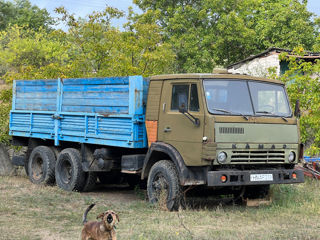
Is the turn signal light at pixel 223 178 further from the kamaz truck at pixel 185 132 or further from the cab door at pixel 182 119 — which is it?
the cab door at pixel 182 119

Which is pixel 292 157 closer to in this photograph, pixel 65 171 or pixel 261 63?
pixel 65 171

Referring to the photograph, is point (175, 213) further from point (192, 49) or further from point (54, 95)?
point (192, 49)

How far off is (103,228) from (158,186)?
352cm

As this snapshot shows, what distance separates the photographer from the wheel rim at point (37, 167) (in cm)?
1287

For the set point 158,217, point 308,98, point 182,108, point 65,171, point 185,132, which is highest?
point 308,98

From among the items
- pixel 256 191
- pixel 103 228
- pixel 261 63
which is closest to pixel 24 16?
pixel 261 63

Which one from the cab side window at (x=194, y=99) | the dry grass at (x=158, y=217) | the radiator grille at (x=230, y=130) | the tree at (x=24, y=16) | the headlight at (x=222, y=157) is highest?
the tree at (x=24, y=16)

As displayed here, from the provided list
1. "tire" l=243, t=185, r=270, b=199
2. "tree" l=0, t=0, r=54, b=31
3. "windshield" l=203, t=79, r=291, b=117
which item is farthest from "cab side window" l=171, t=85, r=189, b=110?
"tree" l=0, t=0, r=54, b=31

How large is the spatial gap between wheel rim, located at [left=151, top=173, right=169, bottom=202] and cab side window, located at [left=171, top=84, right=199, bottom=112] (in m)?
1.21

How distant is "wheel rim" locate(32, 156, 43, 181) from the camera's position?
12871mm

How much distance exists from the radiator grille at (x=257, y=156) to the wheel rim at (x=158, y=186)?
1.25 meters

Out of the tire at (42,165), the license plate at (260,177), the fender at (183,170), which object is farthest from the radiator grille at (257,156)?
the tire at (42,165)

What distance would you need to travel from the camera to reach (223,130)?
8484 mm

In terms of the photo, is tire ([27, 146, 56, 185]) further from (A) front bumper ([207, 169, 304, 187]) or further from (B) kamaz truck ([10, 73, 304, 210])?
(A) front bumper ([207, 169, 304, 187])
